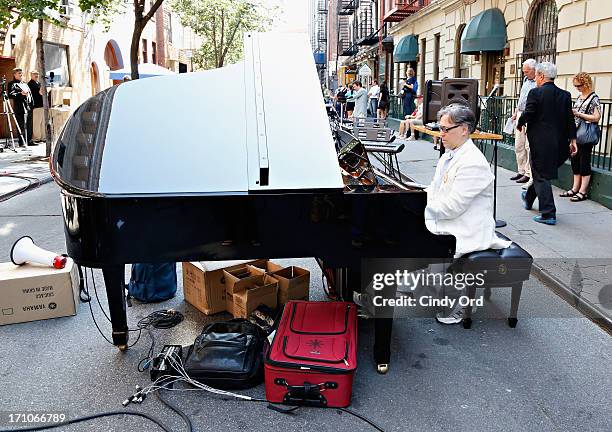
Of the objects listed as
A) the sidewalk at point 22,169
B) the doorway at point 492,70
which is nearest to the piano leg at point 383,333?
the sidewalk at point 22,169

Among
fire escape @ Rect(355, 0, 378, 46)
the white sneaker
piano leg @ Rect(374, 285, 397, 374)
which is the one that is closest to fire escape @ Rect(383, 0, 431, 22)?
fire escape @ Rect(355, 0, 378, 46)

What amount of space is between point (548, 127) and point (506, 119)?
16.7 ft

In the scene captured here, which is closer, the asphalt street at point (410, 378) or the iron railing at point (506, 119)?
the asphalt street at point (410, 378)

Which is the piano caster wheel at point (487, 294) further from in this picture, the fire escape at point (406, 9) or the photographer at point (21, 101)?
the fire escape at point (406, 9)

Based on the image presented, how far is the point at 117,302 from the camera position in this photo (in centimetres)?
381

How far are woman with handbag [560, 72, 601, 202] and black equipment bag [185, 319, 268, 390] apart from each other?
607 centimetres

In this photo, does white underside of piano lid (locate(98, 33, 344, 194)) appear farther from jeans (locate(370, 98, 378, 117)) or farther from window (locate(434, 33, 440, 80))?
jeans (locate(370, 98, 378, 117))

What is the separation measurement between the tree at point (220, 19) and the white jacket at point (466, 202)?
32.6 metres

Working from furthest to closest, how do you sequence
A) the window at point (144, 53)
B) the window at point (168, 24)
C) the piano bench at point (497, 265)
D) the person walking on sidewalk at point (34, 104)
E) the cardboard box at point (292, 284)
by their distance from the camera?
the window at point (168, 24) → the window at point (144, 53) → the person walking on sidewalk at point (34, 104) → the cardboard box at point (292, 284) → the piano bench at point (497, 265)

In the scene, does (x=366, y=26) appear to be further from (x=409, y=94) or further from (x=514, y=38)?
(x=514, y=38)

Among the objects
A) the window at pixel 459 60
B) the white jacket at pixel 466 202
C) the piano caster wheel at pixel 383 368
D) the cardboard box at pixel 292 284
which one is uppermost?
the window at pixel 459 60

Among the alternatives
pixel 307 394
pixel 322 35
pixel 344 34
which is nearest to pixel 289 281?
pixel 307 394

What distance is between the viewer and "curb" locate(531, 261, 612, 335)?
4.36 meters

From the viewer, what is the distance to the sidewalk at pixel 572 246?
4799 mm
